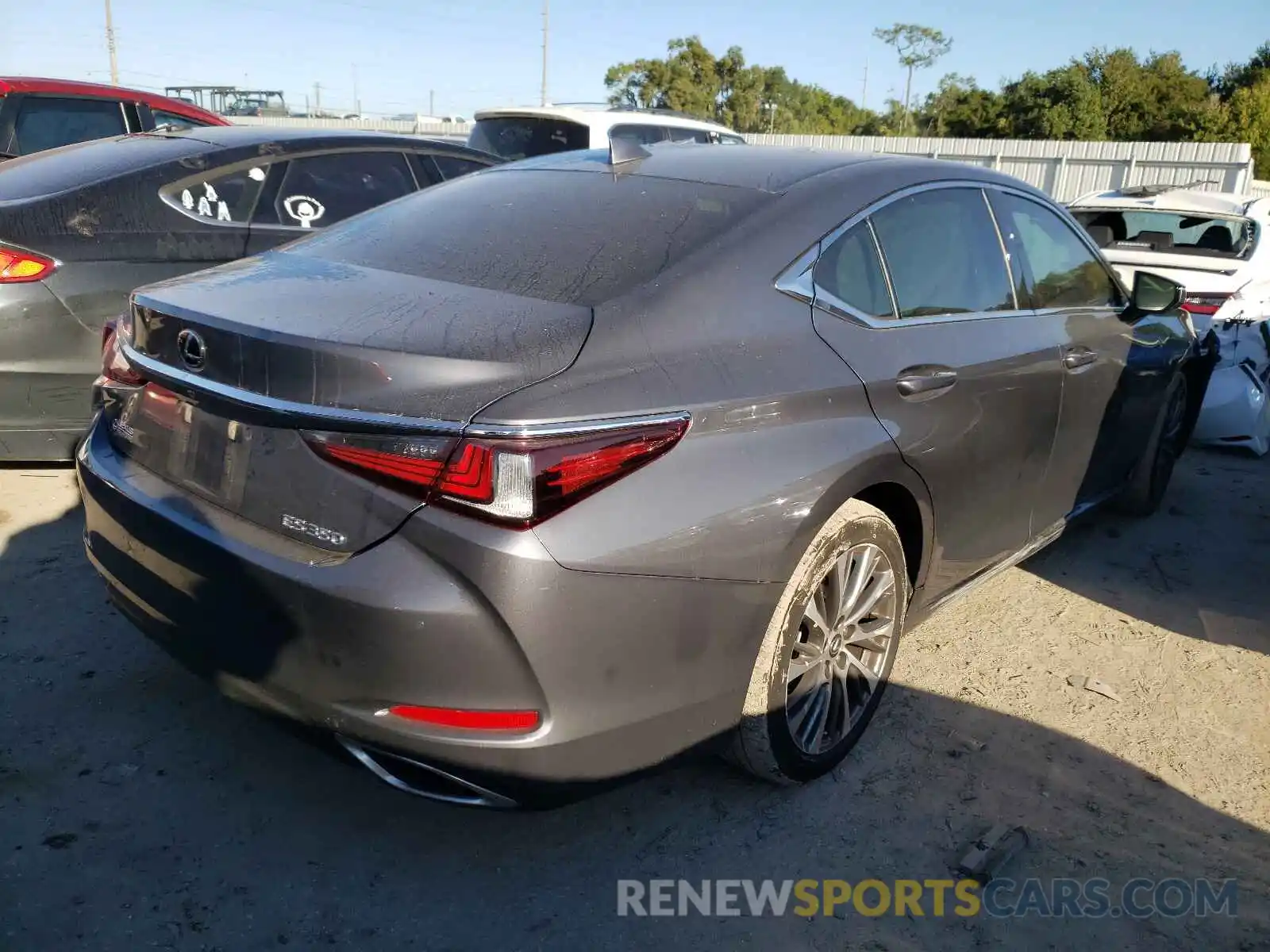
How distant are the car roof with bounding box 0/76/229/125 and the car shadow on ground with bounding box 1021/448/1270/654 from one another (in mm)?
6336

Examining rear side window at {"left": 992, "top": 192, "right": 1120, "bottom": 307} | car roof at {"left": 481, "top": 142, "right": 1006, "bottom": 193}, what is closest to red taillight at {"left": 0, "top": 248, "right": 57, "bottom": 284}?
car roof at {"left": 481, "top": 142, "right": 1006, "bottom": 193}

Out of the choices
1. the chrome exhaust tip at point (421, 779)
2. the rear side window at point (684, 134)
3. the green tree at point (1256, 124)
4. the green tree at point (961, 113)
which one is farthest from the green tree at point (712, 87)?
the chrome exhaust tip at point (421, 779)

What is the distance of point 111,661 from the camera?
10.4 ft

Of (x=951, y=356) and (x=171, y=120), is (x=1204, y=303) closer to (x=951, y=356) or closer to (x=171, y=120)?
(x=951, y=356)

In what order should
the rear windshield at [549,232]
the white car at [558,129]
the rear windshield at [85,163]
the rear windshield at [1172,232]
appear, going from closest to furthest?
the rear windshield at [549,232], the rear windshield at [85,163], the rear windshield at [1172,232], the white car at [558,129]

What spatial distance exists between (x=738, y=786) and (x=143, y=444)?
1.76 metres

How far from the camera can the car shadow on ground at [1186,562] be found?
4.07 metres

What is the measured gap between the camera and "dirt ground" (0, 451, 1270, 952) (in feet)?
7.41

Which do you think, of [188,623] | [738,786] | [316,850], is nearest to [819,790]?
[738,786]

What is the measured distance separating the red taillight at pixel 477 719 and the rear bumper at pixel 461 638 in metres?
0.01

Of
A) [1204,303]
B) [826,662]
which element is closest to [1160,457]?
[1204,303]

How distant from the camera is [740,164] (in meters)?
3.06

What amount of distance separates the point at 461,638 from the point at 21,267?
311 cm

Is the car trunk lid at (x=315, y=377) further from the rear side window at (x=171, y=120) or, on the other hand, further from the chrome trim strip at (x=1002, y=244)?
the rear side window at (x=171, y=120)
